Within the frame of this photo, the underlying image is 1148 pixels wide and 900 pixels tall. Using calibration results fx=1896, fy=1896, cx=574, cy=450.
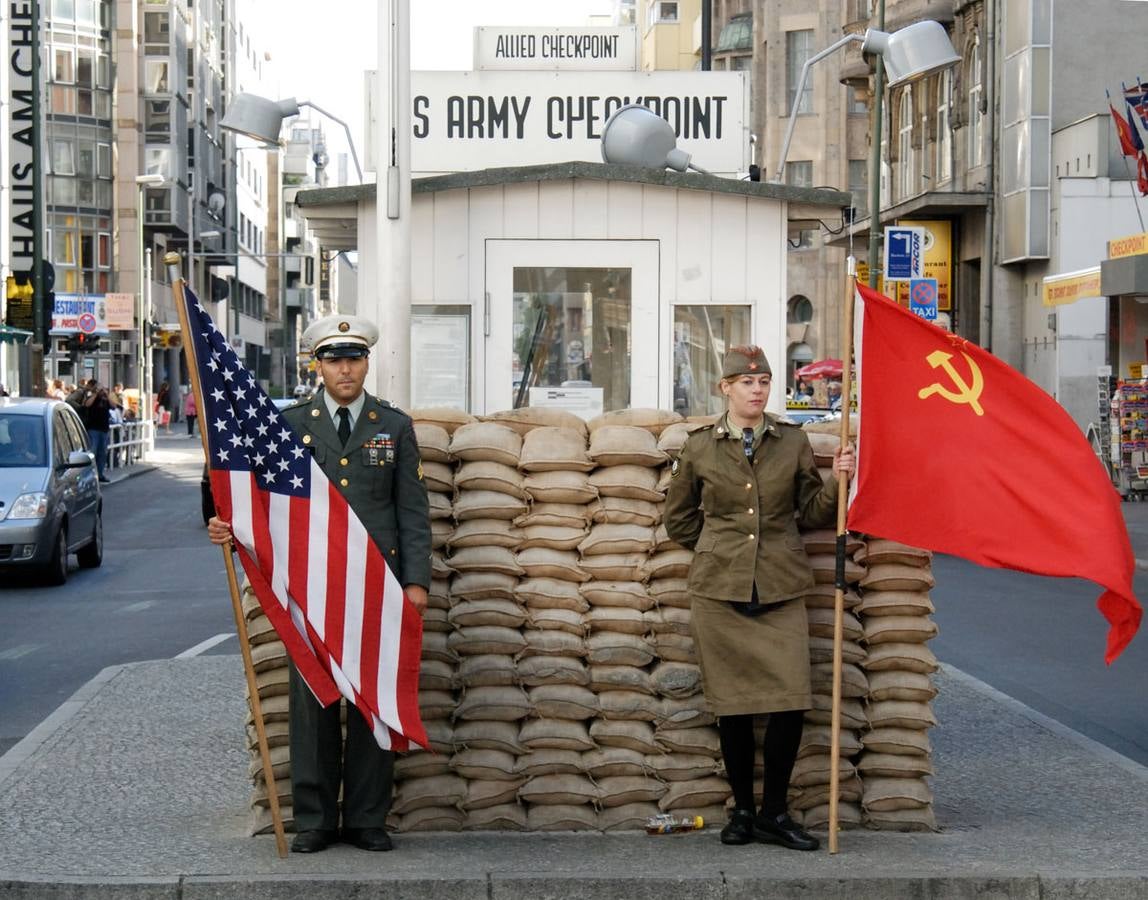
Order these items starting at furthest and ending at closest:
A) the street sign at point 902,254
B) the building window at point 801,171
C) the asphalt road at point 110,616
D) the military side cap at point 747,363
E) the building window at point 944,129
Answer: the building window at point 801,171
the building window at point 944,129
the street sign at point 902,254
the asphalt road at point 110,616
the military side cap at point 747,363

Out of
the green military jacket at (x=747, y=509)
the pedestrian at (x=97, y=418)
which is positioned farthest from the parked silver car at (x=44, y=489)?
the pedestrian at (x=97, y=418)

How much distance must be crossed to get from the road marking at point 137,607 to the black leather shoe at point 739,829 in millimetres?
10028

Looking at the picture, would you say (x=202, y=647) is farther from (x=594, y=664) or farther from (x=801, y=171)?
(x=801, y=171)

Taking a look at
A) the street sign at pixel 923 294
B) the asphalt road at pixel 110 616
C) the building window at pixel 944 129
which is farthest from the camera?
the building window at pixel 944 129

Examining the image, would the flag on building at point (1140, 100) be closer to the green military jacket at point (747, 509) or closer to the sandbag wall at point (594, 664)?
the sandbag wall at point (594, 664)

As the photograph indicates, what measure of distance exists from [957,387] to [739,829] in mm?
1819

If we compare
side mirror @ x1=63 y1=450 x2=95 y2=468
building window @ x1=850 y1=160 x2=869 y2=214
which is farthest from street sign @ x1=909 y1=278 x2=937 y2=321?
building window @ x1=850 y1=160 x2=869 y2=214

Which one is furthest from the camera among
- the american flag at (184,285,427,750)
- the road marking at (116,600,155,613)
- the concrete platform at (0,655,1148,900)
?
the road marking at (116,600,155,613)

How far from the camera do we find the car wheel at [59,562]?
18.0m

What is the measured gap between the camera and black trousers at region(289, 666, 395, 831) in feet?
22.2

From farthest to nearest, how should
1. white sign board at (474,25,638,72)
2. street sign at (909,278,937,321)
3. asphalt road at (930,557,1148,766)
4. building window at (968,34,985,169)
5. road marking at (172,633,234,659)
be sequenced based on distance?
building window at (968,34,985,169) < street sign at (909,278,937,321) < road marking at (172,633,234,659) < white sign board at (474,25,638,72) < asphalt road at (930,557,1148,766)

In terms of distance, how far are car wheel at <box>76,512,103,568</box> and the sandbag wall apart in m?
13.4

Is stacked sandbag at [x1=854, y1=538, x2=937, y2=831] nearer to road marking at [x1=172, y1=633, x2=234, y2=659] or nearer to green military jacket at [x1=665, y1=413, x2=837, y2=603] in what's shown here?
green military jacket at [x1=665, y1=413, x2=837, y2=603]

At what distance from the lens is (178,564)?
2055 cm
